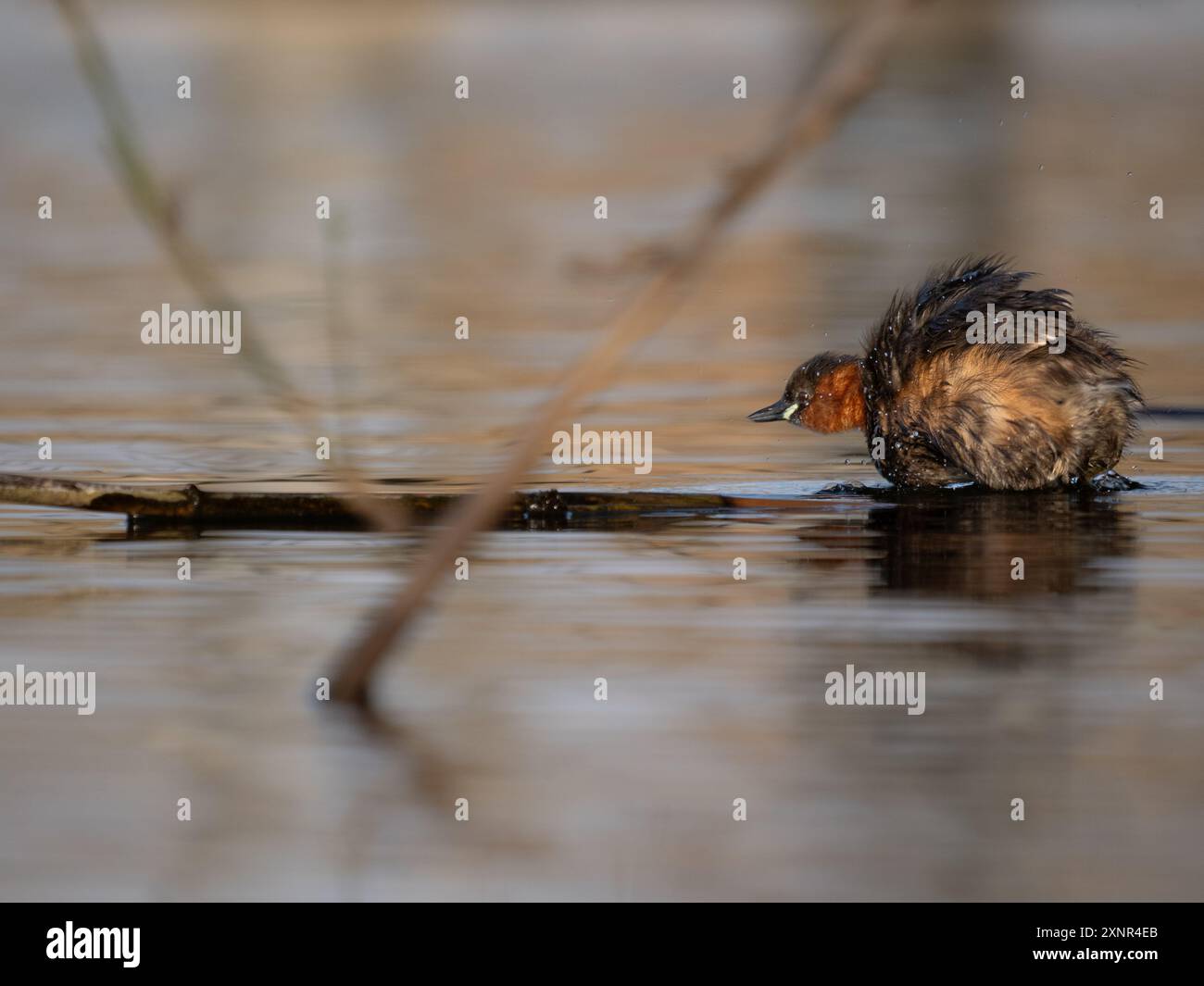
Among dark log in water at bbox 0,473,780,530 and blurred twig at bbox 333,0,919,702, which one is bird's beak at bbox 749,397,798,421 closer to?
dark log in water at bbox 0,473,780,530

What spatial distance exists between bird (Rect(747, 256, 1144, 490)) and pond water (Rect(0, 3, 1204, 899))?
259 mm

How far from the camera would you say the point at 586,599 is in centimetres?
711

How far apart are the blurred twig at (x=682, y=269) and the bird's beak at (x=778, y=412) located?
4950mm

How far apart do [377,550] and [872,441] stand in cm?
276

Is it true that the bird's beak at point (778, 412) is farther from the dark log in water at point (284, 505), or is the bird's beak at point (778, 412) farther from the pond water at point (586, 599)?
the dark log in water at point (284, 505)

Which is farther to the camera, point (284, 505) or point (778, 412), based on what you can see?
point (778, 412)

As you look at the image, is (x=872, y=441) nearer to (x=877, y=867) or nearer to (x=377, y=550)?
(x=377, y=550)

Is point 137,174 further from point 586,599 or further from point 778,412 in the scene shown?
point 778,412

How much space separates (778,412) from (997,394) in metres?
1.54

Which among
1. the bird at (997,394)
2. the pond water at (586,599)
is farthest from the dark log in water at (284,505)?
the bird at (997,394)

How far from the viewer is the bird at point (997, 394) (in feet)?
29.8

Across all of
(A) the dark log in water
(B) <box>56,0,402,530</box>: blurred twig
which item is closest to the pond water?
(A) the dark log in water

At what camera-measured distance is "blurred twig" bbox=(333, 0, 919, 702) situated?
15.2ft

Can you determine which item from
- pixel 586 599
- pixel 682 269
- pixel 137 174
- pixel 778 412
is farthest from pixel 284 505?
pixel 137 174
